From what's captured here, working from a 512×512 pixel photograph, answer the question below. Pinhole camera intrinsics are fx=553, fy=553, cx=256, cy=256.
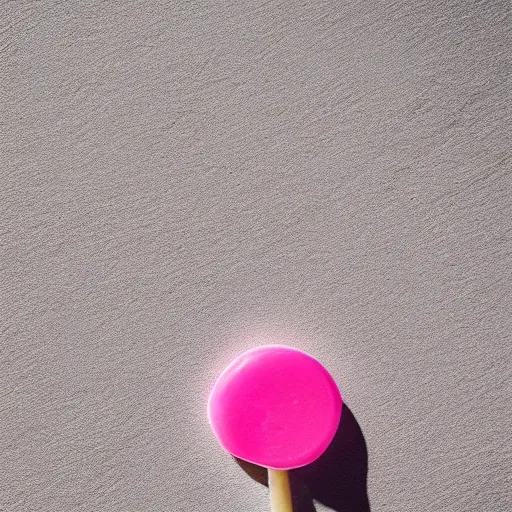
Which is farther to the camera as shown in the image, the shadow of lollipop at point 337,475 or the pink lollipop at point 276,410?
the shadow of lollipop at point 337,475

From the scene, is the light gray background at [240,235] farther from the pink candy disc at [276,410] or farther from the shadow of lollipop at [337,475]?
the pink candy disc at [276,410]

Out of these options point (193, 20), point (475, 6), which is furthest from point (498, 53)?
point (193, 20)

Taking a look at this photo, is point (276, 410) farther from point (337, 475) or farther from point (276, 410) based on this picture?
point (337, 475)

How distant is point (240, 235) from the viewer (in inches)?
44.6

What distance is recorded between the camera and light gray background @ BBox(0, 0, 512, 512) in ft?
3.62

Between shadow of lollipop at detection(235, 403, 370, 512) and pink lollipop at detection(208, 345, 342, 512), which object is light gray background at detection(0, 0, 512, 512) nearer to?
shadow of lollipop at detection(235, 403, 370, 512)

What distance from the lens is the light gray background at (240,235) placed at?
3.62 feet

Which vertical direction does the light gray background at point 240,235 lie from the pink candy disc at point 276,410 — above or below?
above

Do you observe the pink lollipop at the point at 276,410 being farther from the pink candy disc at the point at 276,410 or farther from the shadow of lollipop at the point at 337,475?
the shadow of lollipop at the point at 337,475

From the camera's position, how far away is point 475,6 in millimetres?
1179

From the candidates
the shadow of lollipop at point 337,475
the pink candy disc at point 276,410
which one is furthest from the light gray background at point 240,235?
the pink candy disc at point 276,410

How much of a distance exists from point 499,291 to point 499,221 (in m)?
0.14

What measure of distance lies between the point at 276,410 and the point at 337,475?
0.25m

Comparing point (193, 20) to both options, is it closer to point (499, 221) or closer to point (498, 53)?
point (498, 53)
